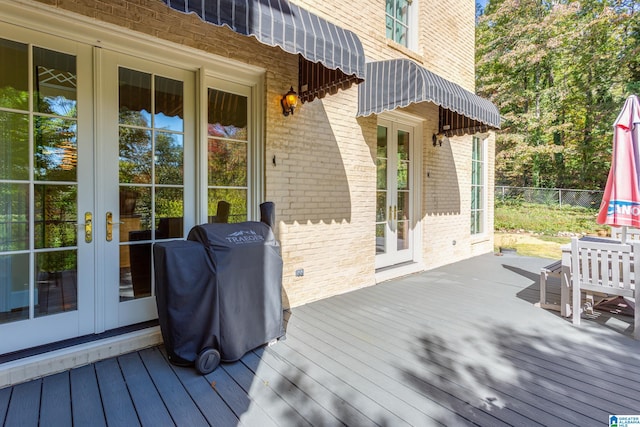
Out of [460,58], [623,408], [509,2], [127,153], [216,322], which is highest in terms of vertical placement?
[509,2]

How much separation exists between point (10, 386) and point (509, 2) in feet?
63.3

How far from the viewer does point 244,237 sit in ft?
8.82

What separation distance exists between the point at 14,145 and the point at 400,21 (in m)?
5.71

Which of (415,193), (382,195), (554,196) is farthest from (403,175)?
(554,196)

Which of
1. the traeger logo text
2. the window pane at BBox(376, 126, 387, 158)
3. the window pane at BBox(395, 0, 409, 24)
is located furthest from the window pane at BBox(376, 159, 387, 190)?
the traeger logo text

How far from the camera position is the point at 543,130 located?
14.5 meters

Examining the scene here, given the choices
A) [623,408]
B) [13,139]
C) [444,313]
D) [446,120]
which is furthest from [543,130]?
[13,139]

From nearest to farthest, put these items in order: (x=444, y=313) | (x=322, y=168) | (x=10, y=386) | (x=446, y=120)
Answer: (x=10, y=386)
(x=444, y=313)
(x=322, y=168)
(x=446, y=120)

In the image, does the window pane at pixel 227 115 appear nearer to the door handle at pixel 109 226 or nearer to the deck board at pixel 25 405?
the door handle at pixel 109 226

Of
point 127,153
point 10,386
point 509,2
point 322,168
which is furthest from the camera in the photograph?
point 509,2

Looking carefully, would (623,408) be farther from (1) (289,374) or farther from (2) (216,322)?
(2) (216,322)

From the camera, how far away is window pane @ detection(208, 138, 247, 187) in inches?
136

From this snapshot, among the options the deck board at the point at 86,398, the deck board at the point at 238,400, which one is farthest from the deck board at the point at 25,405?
the deck board at the point at 238,400

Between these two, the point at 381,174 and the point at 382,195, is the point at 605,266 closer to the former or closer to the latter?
the point at 382,195
